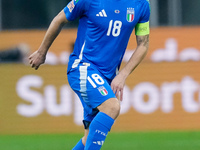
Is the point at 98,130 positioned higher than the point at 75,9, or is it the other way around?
the point at 75,9

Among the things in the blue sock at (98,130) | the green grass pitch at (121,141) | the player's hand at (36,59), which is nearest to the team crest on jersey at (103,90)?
the blue sock at (98,130)

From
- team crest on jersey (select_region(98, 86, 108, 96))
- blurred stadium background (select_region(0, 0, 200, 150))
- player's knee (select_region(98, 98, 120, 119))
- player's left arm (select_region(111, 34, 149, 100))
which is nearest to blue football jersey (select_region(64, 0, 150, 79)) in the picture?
player's left arm (select_region(111, 34, 149, 100))

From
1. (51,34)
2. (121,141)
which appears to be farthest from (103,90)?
(121,141)

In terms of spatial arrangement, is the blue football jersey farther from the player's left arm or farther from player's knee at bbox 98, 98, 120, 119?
player's knee at bbox 98, 98, 120, 119

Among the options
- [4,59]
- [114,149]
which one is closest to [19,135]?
[114,149]

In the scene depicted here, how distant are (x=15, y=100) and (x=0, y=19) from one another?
4.37m

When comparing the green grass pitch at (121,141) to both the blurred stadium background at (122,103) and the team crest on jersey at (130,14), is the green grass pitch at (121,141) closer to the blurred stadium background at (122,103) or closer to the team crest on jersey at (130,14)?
the blurred stadium background at (122,103)

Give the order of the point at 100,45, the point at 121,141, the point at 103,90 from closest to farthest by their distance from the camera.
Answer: the point at 103,90 < the point at 100,45 < the point at 121,141

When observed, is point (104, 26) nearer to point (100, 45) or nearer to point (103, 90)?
point (100, 45)

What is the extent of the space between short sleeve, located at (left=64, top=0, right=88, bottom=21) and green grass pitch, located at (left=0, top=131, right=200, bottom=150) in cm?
348

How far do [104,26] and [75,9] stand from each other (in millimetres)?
311

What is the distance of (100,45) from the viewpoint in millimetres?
6312

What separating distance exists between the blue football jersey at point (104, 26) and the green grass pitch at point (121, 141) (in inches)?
127

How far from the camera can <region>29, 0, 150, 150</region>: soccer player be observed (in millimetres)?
6230
